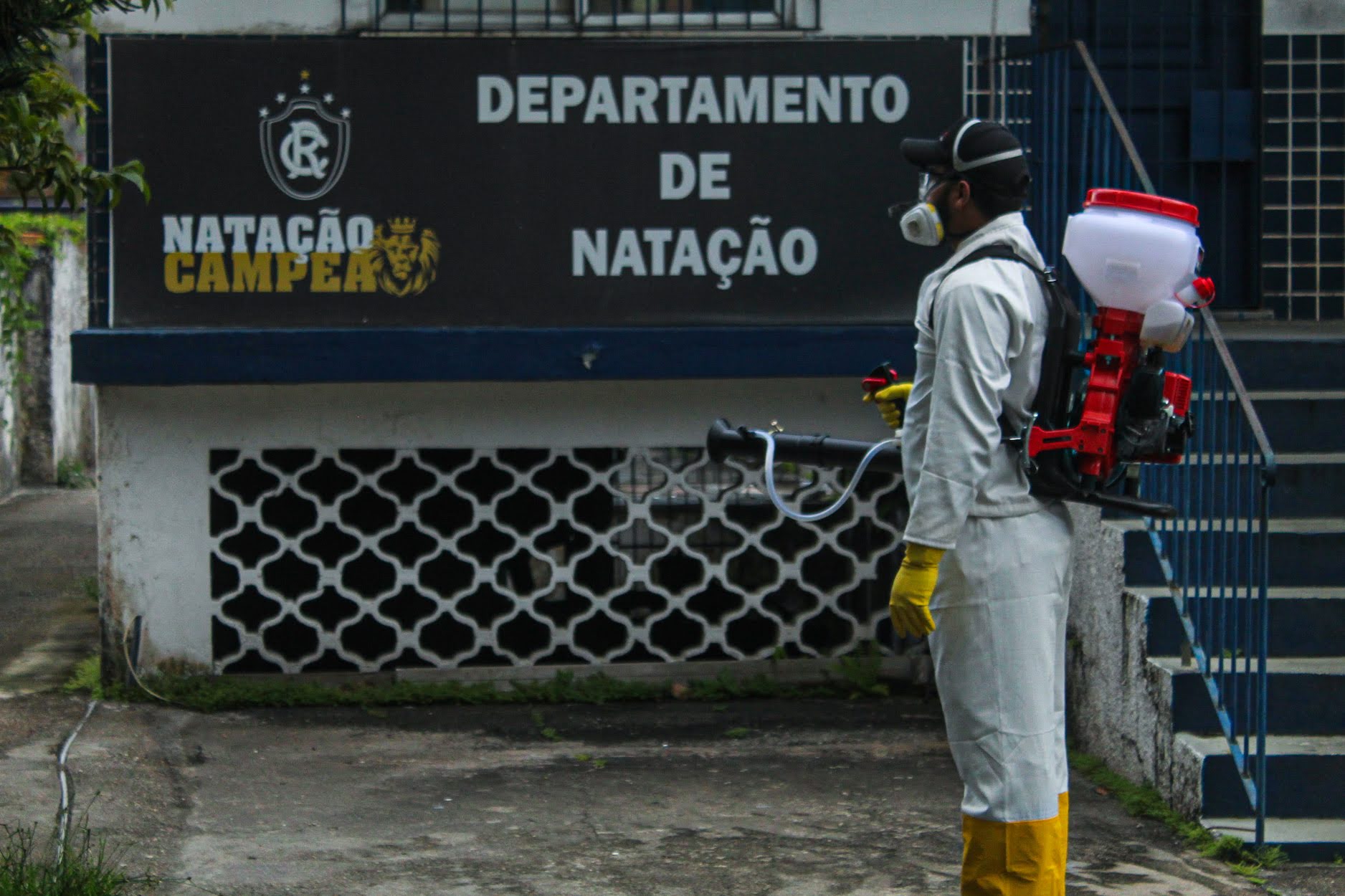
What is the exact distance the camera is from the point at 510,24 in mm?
7473

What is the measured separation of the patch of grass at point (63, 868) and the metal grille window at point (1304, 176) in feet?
20.9

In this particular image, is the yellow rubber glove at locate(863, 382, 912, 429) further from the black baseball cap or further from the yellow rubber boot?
the yellow rubber boot

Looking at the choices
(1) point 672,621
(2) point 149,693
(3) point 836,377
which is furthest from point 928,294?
(2) point 149,693

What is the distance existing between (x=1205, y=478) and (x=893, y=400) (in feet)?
7.19

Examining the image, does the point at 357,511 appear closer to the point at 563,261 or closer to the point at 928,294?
the point at 563,261

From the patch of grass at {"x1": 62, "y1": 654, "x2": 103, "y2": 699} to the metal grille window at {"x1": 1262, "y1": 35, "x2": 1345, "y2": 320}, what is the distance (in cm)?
606

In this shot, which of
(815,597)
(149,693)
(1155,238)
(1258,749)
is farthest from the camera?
(815,597)

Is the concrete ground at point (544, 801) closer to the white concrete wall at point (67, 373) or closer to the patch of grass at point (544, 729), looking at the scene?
the patch of grass at point (544, 729)

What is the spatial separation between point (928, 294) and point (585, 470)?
353 cm

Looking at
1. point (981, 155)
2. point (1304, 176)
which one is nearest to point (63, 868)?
point (981, 155)

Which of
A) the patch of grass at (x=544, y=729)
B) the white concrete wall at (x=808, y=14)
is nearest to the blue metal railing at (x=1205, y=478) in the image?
the white concrete wall at (x=808, y=14)

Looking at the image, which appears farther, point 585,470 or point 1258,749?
point 585,470

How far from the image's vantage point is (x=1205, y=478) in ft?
20.7

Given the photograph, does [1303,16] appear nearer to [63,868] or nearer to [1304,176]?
[1304,176]
